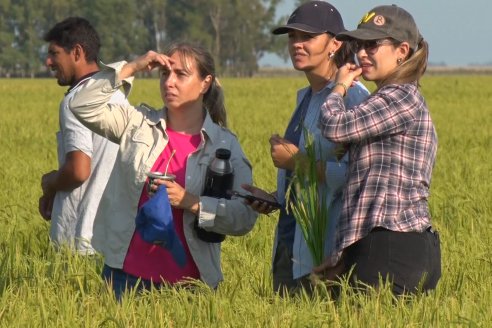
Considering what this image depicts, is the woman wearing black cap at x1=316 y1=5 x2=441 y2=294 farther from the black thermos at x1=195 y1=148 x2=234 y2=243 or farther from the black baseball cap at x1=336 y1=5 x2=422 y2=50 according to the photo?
the black thermos at x1=195 y1=148 x2=234 y2=243

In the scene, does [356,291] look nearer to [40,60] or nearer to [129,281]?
[129,281]

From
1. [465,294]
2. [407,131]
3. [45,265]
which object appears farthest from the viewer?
[45,265]

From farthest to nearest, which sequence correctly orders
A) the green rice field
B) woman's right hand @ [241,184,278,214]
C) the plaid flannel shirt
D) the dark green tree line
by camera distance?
the dark green tree line < woman's right hand @ [241,184,278,214] < the green rice field < the plaid flannel shirt

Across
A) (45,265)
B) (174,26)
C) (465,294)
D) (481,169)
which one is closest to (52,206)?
(45,265)

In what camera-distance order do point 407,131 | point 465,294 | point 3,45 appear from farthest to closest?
point 3,45
point 465,294
point 407,131

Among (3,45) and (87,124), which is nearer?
(87,124)

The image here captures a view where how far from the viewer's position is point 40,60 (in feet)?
361

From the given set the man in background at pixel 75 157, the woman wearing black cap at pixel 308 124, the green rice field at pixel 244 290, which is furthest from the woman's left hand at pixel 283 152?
the man in background at pixel 75 157

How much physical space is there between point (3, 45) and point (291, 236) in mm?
103599

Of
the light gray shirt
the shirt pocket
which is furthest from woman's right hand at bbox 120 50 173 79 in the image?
the light gray shirt

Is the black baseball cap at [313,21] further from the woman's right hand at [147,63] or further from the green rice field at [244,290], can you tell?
the green rice field at [244,290]

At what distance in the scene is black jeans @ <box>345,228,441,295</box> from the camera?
147 inches

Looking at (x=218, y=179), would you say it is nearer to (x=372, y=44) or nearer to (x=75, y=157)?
(x=372, y=44)

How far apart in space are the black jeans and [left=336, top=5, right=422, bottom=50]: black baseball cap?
62 centimetres
